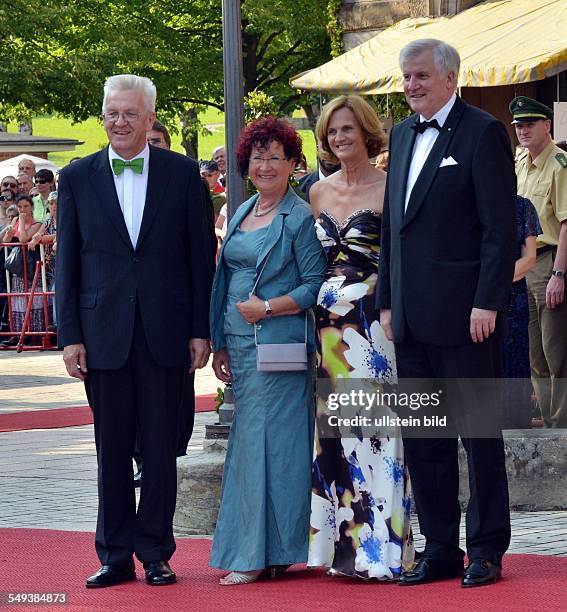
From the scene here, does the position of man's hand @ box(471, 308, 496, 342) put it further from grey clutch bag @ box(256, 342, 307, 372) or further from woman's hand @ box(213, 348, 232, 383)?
woman's hand @ box(213, 348, 232, 383)

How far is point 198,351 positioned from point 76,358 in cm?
53

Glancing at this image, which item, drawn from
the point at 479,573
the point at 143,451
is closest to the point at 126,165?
the point at 143,451

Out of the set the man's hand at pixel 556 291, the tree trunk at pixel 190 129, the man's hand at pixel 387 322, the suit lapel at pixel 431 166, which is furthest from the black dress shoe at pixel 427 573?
the tree trunk at pixel 190 129

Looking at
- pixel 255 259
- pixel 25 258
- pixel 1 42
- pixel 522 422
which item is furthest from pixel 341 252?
pixel 1 42

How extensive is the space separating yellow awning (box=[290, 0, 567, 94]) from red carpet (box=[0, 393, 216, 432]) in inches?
178

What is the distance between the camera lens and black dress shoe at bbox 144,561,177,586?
6816mm

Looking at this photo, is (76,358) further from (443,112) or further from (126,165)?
(443,112)

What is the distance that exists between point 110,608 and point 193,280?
4.94ft

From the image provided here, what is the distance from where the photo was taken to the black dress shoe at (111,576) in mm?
6812

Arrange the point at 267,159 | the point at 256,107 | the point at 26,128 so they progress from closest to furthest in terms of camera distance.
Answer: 1. the point at 267,159
2. the point at 256,107
3. the point at 26,128

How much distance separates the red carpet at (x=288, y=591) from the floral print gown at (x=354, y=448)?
0.58 feet

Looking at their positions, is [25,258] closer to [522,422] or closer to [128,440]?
[522,422]

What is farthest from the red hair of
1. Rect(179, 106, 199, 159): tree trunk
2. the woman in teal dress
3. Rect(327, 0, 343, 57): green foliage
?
Rect(179, 106, 199, 159): tree trunk

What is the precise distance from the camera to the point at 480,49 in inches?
664
